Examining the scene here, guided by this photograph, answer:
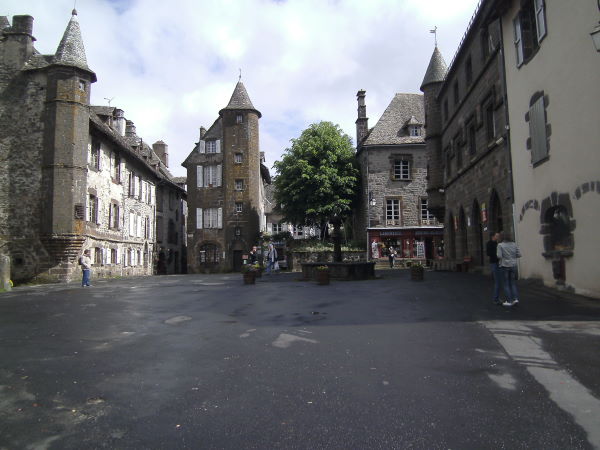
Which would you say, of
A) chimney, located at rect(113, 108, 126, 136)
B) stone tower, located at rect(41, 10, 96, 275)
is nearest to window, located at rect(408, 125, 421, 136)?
chimney, located at rect(113, 108, 126, 136)

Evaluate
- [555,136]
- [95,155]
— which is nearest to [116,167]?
[95,155]

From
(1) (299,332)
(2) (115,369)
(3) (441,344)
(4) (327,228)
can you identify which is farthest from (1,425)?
(4) (327,228)

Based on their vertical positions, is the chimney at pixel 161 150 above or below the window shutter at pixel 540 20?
above

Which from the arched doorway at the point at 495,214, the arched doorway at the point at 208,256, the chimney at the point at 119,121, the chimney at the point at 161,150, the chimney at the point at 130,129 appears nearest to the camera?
the arched doorway at the point at 495,214

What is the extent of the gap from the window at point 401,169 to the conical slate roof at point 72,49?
23026mm

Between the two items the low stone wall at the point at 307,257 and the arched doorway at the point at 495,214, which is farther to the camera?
the low stone wall at the point at 307,257

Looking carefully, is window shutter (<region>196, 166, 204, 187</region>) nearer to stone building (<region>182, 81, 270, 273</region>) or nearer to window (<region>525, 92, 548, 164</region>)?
stone building (<region>182, 81, 270, 273</region>)

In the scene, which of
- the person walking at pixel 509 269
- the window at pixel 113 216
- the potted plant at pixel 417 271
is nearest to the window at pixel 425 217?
the potted plant at pixel 417 271

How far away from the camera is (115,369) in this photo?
537 centimetres

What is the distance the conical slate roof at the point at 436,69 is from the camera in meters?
27.3

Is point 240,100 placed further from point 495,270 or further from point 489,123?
point 495,270

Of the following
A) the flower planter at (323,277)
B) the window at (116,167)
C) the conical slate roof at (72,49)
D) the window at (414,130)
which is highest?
the conical slate roof at (72,49)

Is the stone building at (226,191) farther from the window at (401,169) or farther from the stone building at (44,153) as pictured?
the stone building at (44,153)

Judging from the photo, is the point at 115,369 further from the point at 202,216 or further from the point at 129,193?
the point at 202,216
